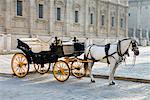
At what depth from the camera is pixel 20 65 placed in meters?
11.9

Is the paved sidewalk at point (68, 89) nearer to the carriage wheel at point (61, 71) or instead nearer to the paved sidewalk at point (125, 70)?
the carriage wheel at point (61, 71)

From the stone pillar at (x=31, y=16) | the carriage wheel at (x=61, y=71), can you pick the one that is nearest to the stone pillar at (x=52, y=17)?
the stone pillar at (x=31, y=16)

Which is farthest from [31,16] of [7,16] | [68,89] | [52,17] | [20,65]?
[68,89]

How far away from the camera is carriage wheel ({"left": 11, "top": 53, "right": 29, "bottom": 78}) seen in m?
11.9

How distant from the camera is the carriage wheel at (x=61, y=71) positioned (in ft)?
35.5

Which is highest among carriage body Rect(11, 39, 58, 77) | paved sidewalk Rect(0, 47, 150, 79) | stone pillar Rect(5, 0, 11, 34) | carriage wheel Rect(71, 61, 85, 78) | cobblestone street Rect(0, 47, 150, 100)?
stone pillar Rect(5, 0, 11, 34)

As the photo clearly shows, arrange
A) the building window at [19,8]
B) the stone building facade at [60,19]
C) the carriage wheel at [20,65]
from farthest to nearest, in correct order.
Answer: the building window at [19,8] < the stone building facade at [60,19] < the carriage wheel at [20,65]

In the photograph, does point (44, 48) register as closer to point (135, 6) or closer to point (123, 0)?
point (123, 0)

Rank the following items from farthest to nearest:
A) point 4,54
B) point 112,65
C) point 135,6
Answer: point 135,6, point 4,54, point 112,65

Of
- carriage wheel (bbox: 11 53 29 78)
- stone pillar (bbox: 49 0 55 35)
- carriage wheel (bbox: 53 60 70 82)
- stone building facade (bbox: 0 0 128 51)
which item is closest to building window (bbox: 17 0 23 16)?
stone building facade (bbox: 0 0 128 51)

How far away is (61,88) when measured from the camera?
31.2ft

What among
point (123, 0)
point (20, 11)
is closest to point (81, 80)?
point (20, 11)

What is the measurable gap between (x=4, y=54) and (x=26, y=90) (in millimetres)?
18512

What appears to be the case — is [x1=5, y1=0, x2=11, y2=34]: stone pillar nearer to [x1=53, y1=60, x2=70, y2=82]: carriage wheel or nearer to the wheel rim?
the wheel rim
